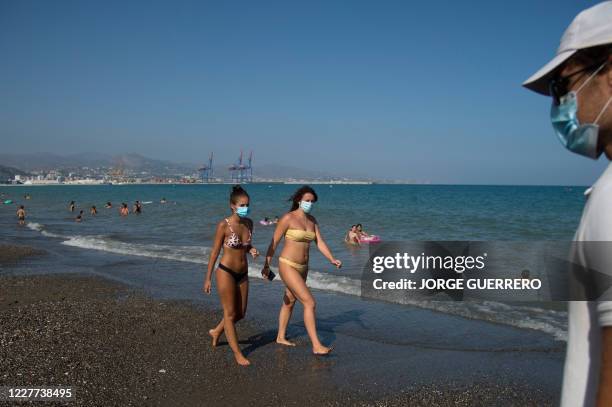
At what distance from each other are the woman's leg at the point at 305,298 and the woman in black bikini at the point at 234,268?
0.57 meters

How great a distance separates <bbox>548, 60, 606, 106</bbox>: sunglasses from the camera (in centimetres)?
→ 133

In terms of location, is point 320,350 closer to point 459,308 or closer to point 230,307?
point 230,307

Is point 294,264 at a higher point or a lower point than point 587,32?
lower

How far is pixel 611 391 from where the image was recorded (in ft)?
3.87

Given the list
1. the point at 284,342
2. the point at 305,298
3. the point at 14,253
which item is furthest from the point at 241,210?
the point at 14,253

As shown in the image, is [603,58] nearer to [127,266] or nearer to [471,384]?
[471,384]

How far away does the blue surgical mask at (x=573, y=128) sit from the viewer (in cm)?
134

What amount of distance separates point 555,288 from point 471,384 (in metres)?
4.86

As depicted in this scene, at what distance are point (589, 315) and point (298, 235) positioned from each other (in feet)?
19.4

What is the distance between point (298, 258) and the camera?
7012 millimetres

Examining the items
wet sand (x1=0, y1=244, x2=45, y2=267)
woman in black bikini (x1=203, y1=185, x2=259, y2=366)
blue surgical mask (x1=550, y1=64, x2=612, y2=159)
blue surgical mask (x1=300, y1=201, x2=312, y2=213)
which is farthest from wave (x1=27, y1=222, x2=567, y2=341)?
blue surgical mask (x1=550, y1=64, x2=612, y2=159)

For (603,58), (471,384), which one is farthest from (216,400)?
(603,58)

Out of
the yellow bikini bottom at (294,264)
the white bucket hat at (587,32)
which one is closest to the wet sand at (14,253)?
the yellow bikini bottom at (294,264)

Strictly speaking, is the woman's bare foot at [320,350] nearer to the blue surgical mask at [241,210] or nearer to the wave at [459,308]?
the blue surgical mask at [241,210]
